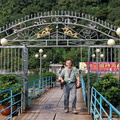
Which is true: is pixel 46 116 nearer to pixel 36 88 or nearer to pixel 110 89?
pixel 110 89

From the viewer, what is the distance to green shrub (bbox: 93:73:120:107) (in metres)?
5.46

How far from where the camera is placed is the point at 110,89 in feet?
18.1

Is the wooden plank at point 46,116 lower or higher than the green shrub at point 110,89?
lower

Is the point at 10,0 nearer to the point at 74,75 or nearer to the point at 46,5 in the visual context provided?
the point at 46,5

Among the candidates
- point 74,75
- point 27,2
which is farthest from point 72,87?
point 27,2

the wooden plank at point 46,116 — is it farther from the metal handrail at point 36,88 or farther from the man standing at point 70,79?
the metal handrail at point 36,88

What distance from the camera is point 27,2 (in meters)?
67.1

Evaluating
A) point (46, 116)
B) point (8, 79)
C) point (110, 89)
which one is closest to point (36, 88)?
point (8, 79)

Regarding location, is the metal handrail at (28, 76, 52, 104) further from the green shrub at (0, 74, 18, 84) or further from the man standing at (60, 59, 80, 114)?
the man standing at (60, 59, 80, 114)

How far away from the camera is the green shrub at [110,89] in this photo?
5.46 metres

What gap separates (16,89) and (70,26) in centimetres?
263

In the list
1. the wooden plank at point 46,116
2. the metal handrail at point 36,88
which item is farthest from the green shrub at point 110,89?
the metal handrail at point 36,88

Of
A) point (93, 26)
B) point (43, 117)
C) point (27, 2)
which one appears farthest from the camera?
point (27, 2)

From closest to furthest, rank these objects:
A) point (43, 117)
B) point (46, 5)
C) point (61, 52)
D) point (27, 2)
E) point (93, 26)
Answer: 1. point (43, 117)
2. point (93, 26)
3. point (61, 52)
4. point (46, 5)
5. point (27, 2)
